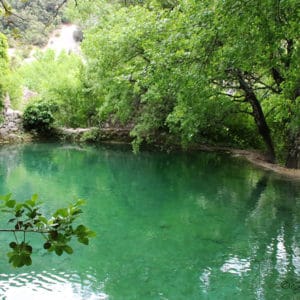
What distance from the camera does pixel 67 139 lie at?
20438 millimetres

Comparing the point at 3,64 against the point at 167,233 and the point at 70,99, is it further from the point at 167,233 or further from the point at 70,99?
the point at 167,233

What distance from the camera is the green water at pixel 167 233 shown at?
548 centimetres

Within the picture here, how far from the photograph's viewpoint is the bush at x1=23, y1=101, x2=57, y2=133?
19953 mm

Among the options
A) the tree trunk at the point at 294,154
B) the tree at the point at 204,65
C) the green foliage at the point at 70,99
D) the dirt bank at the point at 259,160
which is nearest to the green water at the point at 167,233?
the dirt bank at the point at 259,160

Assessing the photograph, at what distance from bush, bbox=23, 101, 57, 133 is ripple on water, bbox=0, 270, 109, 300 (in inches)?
589

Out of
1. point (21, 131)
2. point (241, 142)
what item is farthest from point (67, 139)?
point (241, 142)

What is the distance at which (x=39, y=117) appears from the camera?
1994 cm

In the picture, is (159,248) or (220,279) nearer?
(220,279)

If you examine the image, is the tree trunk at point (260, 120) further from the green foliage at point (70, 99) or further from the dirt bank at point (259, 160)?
the green foliage at point (70, 99)

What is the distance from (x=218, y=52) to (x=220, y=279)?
3.99m

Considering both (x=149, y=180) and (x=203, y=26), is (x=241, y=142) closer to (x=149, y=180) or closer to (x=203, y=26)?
(x=149, y=180)

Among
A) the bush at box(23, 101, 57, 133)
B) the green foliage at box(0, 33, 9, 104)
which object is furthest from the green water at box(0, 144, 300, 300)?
the green foliage at box(0, 33, 9, 104)

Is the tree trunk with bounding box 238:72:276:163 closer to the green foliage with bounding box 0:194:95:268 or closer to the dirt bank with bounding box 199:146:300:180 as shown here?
the dirt bank with bounding box 199:146:300:180

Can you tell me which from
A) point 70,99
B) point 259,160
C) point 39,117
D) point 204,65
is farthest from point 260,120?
point 39,117
